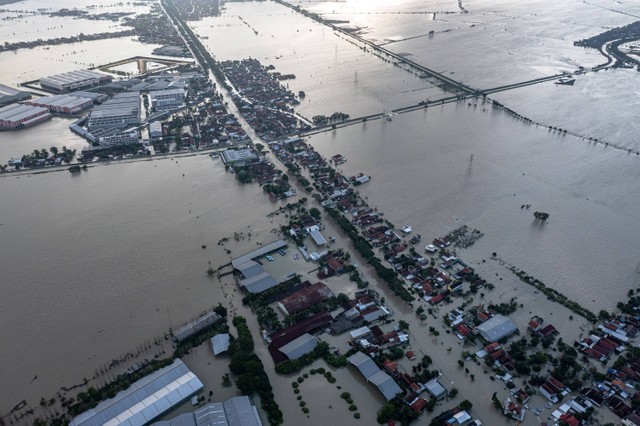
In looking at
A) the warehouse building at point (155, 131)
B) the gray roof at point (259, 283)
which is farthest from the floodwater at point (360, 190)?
the warehouse building at point (155, 131)

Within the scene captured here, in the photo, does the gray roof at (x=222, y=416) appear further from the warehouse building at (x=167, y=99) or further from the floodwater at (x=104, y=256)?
the warehouse building at (x=167, y=99)

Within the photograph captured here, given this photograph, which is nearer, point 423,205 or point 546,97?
point 423,205

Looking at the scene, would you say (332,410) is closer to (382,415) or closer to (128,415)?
(382,415)

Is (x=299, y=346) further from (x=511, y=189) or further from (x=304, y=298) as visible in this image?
(x=511, y=189)

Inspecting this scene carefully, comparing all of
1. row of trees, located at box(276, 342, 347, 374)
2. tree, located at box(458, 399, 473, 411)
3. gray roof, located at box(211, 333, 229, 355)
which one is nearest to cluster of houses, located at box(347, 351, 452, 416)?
row of trees, located at box(276, 342, 347, 374)

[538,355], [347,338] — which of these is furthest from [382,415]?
[538,355]
